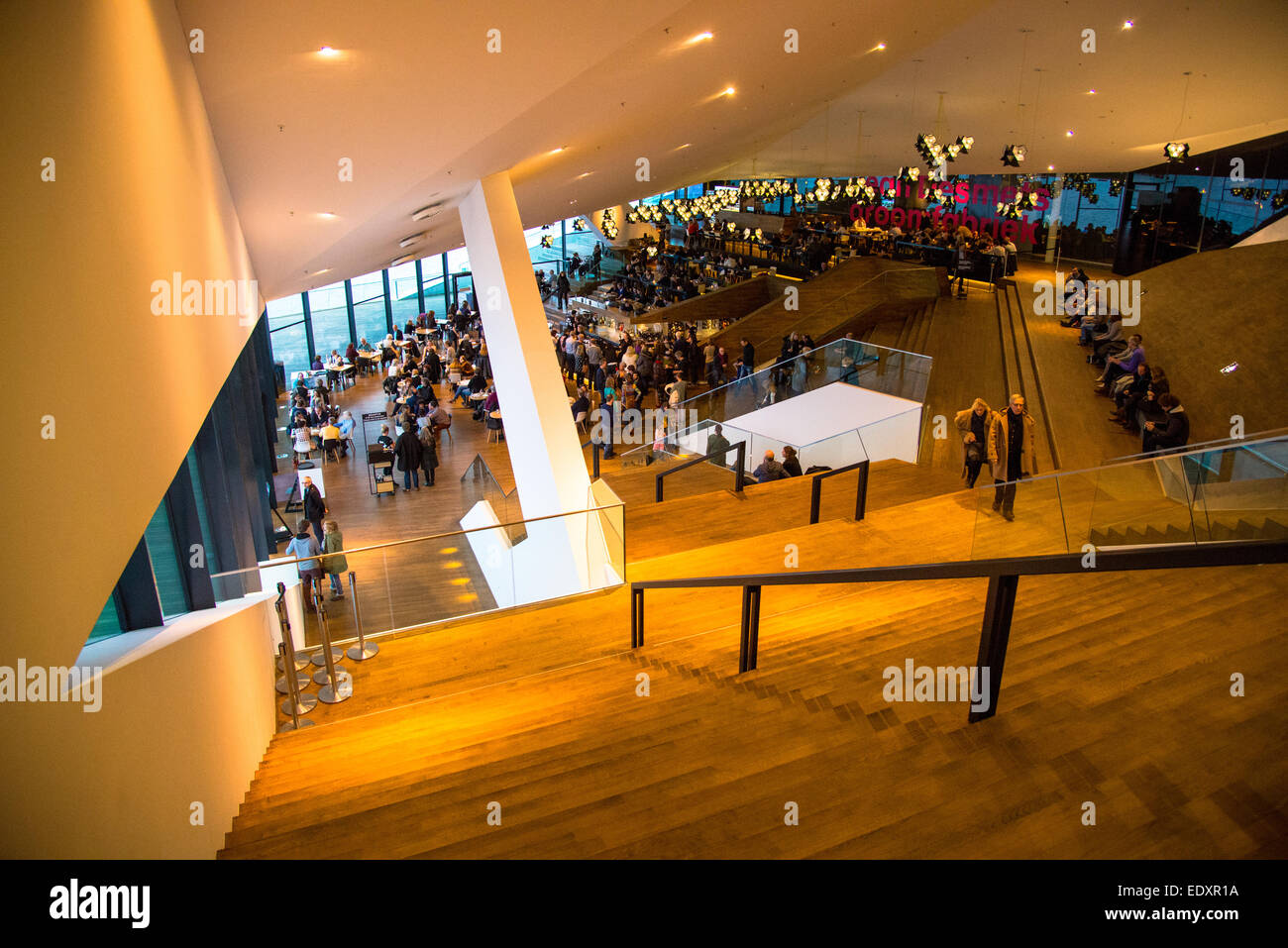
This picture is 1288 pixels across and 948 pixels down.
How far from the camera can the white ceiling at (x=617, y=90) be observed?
5129 mm

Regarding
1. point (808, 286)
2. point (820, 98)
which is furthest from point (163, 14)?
point (808, 286)

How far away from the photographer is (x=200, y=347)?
486 centimetres

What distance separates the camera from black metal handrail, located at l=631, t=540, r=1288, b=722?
2.62 m

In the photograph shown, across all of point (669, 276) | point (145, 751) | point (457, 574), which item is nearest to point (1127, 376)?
point (457, 574)

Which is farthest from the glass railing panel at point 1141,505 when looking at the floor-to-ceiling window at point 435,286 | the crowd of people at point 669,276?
the floor-to-ceiling window at point 435,286

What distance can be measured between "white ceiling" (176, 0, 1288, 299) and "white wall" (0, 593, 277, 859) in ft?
10.9

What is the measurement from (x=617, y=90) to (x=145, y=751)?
22.3 ft

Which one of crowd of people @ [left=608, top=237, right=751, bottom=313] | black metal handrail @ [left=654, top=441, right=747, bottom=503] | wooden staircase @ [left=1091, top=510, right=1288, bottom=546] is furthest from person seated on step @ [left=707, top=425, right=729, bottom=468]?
crowd of people @ [left=608, top=237, right=751, bottom=313]

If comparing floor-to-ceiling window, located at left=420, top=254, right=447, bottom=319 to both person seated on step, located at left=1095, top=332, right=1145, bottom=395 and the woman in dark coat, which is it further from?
person seated on step, located at left=1095, top=332, right=1145, bottom=395

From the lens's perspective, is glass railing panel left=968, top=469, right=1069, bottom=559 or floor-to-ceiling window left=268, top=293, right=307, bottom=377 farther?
floor-to-ceiling window left=268, top=293, right=307, bottom=377

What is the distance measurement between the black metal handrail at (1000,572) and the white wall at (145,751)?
281cm

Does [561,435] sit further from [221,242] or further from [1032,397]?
A: [1032,397]

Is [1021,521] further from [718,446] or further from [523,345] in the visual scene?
[523,345]

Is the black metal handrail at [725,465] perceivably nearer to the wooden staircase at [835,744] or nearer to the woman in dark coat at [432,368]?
the wooden staircase at [835,744]
